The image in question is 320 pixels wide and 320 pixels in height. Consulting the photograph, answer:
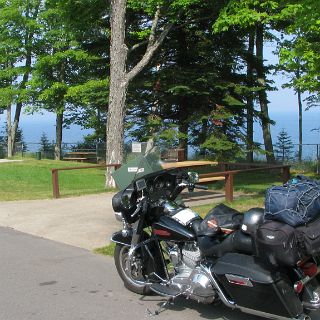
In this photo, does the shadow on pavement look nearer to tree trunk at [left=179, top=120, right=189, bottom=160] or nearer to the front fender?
the front fender

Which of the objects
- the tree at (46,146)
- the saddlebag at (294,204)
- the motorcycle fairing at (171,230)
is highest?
the tree at (46,146)

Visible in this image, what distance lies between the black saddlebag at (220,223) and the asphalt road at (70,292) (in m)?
0.88

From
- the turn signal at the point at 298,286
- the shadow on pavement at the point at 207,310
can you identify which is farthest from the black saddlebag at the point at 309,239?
the shadow on pavement at the point at 207,310

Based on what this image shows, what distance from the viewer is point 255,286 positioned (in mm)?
4371

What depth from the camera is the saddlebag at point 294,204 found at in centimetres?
425

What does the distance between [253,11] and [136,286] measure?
11.3m

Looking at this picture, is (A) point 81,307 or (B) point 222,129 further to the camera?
(B) point 222,129

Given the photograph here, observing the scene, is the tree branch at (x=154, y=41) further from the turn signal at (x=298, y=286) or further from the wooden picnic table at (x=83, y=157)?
the wooden picnic table at (x=83, y=157)

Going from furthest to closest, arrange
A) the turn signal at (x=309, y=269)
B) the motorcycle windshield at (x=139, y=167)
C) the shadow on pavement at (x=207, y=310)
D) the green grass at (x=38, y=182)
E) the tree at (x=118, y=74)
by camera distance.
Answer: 1. the tree at (x=118, y=74)
2. the green grass at (x=38, y=182)
3. the motorcycle windshield at (x=139, y=167)
4. the shadow on pavement at (x=207, y=310)
5. the turn signal at (x=309, y=269)

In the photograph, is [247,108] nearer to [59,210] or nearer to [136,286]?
[59,210]

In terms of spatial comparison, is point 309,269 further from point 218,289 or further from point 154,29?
point 154,29

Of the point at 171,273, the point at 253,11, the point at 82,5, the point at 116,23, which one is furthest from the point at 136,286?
the point at 82,5

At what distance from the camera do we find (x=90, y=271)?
277 inches

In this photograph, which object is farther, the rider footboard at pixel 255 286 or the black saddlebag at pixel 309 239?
the rider footboard at pixel 255 286
